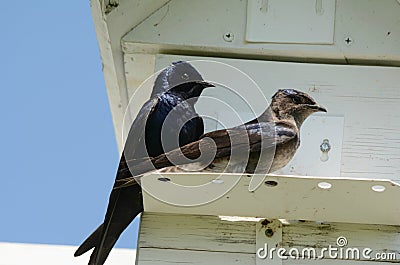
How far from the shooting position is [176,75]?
8.40 feet

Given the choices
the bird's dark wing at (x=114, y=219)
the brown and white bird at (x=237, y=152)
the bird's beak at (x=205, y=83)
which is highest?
the bird's beak at (x=205, y=83)

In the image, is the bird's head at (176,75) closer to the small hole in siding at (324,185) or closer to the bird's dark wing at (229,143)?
the bird's dark wing at (229,143)

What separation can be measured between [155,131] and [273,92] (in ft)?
1.08

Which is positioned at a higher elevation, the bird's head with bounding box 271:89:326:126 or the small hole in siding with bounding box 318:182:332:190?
the small hole in siding with bounding box 318:182:332:190

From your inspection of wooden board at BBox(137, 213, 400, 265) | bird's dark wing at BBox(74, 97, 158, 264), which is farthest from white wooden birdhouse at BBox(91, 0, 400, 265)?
bird's dark wing at BBox(74, 97, 158, 264)

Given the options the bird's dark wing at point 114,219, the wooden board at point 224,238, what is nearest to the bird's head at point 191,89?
the bird's dark wing at point 114,219

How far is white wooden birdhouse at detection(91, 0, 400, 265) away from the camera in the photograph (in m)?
2.10

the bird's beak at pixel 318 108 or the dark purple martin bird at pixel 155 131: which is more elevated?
the bird's beak at pixel 318 108

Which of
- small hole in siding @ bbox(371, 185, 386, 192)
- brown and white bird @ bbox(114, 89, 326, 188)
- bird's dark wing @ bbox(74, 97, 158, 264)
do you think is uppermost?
small hole in siding @ bbox(371, 185, 386, 192)

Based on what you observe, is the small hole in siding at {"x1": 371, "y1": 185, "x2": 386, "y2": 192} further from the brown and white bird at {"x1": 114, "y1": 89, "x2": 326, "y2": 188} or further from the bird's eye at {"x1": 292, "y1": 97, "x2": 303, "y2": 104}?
the bird's eye at {"x1": 292, "y1": 97, "x2": 303, "y2": 104}

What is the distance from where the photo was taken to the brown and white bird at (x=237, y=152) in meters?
2.16

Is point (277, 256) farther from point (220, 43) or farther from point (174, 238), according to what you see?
point (220, 43)

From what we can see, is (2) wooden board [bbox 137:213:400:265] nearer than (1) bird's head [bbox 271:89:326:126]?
Yes

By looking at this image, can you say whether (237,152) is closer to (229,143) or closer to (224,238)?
(229,143)
